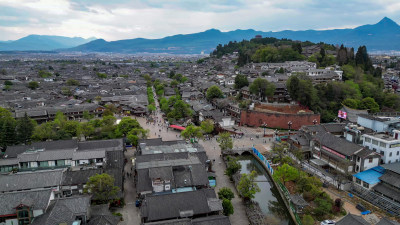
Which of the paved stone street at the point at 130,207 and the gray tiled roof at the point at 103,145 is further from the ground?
the gray tiled roof at the point at 103,145

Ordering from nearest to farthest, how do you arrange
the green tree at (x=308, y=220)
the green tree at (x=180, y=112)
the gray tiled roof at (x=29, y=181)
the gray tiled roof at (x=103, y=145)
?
the green tree at (x=308, y=220), the gray tiled roof at (x=29, y=181), the gray tiled roof at (x=103, y=145), the green tree at (x=180, y=112)

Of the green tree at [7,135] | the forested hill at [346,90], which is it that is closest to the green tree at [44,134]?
the green tree at [7,135]

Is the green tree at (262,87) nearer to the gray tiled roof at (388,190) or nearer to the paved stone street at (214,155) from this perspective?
the paved stone street at (214,155)

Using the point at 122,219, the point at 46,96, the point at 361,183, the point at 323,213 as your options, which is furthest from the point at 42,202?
the point at 46,96

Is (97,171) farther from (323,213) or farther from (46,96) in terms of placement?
(46,96)

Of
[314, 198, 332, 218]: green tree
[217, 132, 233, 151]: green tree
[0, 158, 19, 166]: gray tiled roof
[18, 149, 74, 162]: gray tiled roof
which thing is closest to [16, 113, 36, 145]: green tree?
[0, 158, 19, 166]: gray tiled roof

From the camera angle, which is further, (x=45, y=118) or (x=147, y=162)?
(x=45, y=118)

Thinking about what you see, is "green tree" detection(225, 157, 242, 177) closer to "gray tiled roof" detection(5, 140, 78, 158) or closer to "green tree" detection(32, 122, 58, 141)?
"gray tiled roof" detection(5, 140, 78, 158)
